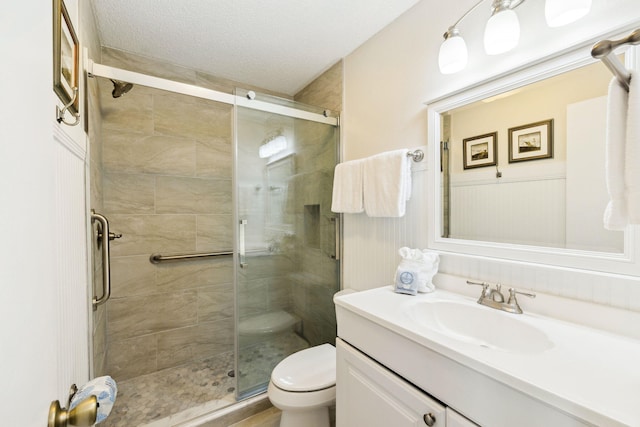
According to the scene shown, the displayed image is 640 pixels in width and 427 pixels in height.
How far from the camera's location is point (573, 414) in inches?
20.5

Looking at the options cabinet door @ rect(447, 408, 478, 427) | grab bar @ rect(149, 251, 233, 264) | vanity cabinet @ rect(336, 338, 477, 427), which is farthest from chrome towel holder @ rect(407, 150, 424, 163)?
grab bar @ rect(149, 251, 233, 264)

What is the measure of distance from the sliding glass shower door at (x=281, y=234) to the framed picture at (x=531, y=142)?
1168mm

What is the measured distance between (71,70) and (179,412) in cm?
180

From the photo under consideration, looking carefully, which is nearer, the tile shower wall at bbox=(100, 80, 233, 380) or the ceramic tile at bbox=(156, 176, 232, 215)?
the tile shower wall at bbox=(100, 80, 233, 380)

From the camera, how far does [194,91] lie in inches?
60.9

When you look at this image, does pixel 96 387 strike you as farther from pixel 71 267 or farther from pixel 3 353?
pixel 3 353

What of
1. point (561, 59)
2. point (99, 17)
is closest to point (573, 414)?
point (561, 59)

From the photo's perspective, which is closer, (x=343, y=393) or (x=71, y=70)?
(x=71, y=70)

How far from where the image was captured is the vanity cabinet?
761 millimetres

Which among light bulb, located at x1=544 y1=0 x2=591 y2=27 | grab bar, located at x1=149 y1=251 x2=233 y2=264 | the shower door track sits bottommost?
grab bar, located at x1=149 y1=251 x2=233 y2=264

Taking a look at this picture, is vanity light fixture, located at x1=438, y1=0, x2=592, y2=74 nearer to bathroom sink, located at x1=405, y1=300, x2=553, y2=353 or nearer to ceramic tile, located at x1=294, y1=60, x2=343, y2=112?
ceramic tile, located at x1=294, y1=60, x2=343, y2=112

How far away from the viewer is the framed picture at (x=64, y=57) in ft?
2.25

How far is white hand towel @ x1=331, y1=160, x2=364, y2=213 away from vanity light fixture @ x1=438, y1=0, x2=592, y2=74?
66cm

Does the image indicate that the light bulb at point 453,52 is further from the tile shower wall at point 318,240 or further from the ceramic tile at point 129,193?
the ceramic tile at point 129,193
